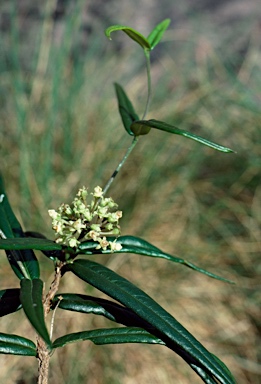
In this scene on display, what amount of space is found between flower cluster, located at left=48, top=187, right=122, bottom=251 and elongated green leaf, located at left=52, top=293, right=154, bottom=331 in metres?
0.06

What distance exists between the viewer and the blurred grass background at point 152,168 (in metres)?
1.96

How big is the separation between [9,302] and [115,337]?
0.10 meters

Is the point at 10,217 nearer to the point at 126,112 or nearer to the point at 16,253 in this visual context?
the point at 16,253

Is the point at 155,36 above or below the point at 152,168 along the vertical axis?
below

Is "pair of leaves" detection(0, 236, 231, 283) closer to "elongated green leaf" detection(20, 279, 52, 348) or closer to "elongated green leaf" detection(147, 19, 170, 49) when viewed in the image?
"elongated green leaf" detection(20, 279, 52, 348)

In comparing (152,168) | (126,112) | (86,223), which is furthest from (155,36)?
(152,168)

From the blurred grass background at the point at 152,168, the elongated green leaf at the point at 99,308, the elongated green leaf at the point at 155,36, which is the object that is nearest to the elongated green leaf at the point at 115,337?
the elongated green leaf at the point at 99,308

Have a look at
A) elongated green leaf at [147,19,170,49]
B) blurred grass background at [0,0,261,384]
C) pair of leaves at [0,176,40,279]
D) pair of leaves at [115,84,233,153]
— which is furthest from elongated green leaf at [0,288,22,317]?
blurred grass background at [0,0,261,384]

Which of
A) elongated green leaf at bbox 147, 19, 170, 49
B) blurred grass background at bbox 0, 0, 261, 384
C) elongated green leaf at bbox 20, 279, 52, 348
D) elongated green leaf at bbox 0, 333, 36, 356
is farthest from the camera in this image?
blurred grass background at bbox 0, 0, 261, 384

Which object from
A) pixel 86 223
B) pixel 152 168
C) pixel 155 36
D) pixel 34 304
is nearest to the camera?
pixel 34 304

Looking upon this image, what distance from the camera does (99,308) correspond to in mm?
566

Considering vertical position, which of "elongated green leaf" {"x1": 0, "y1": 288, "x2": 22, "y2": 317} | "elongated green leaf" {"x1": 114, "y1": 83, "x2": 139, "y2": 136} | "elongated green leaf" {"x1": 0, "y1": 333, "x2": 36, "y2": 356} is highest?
"elongated green leaf" {"x1": 114, "y1": 83, "x2": 139, "y2": 136}

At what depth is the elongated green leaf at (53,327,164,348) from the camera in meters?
0.53

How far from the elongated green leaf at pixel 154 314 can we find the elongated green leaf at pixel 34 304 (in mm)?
47
